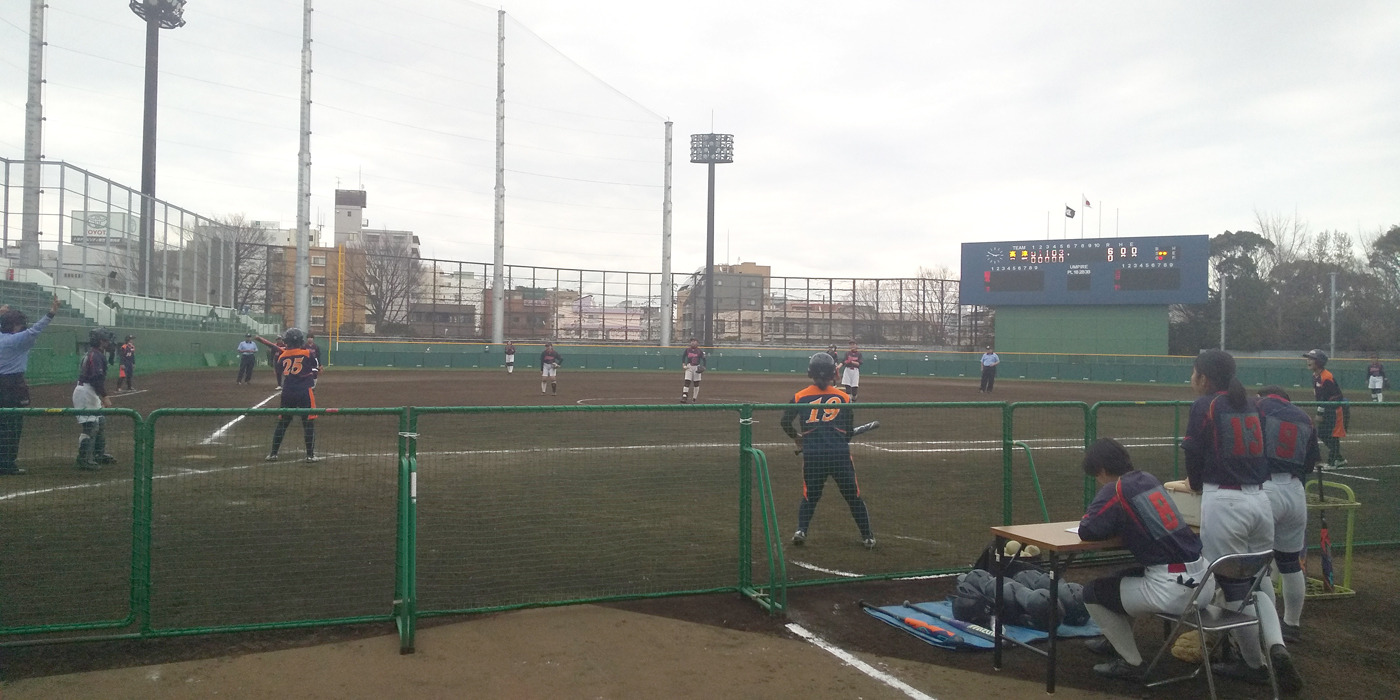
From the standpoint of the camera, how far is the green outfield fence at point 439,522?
5402 mm

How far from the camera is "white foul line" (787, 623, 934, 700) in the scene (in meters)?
4.64

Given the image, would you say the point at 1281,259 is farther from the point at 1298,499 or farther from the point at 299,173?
the point at 1298,499

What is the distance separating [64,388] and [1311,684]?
2751cm

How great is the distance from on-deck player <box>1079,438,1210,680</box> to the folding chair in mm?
64

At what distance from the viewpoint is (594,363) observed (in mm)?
49688

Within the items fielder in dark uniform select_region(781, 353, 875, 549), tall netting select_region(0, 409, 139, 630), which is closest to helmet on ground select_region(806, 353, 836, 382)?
Answer: fielder in dark uniform select_region(781, 353, 875, 549)

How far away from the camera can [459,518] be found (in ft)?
24.4

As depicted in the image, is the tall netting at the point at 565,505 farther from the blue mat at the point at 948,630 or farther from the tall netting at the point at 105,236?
the tall netting at the point at 105,236

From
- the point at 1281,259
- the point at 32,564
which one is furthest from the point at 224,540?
the point at 1281,259

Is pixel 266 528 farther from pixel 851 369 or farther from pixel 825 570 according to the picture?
pixel 851 369

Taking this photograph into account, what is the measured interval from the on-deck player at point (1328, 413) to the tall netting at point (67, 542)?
11056 mm

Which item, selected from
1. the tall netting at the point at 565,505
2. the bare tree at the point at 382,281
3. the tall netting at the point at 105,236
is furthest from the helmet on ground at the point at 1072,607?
the bare tree at the point at 382,281

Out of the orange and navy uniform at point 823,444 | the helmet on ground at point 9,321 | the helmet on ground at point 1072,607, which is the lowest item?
the helmet on ground at point 1072,607

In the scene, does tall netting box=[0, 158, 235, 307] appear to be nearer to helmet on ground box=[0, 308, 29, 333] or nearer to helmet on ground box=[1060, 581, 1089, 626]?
helmet on ground box=[0, 308, 29, 333]
